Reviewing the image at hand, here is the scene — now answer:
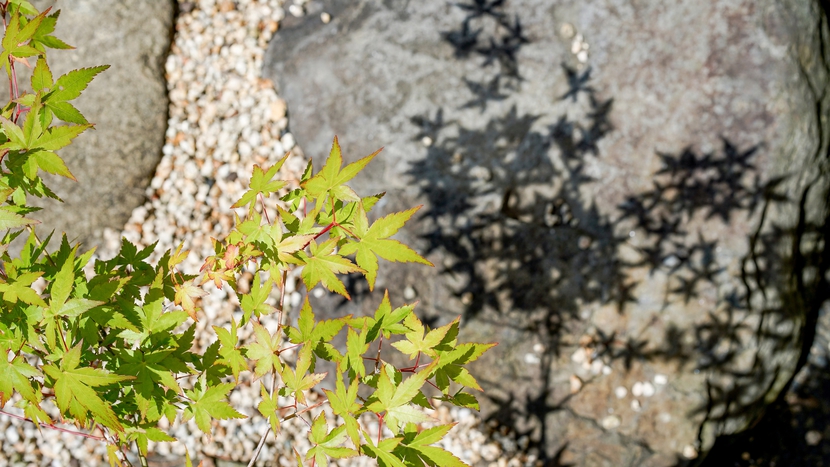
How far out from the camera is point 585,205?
2.90m

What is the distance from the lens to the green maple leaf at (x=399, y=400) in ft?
4.03

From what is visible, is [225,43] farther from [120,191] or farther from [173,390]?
[173,390]

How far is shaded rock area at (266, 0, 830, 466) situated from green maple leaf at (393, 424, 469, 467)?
1.69m

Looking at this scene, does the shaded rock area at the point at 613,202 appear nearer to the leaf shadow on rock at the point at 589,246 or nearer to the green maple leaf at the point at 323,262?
the leaf shadow on rock at the point at 589,246

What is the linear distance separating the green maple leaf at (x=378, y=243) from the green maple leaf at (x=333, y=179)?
0.07m

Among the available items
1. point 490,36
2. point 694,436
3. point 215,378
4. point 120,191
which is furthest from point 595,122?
point 120,191

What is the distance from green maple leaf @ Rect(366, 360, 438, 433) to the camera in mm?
1228

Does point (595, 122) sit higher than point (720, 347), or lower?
higher

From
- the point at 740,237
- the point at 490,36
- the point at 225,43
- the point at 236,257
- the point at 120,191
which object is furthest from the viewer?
the point at 225,43

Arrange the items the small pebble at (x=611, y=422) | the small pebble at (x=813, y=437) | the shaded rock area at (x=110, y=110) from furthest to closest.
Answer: the small pebble at (x=813, y=437) < the shaded rock area at (x=110, y=110) < the small pebble at (x=611, y=422)

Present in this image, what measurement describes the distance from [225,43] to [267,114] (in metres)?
0.57

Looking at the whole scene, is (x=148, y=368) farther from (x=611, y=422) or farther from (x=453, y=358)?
(x=611, y=422)

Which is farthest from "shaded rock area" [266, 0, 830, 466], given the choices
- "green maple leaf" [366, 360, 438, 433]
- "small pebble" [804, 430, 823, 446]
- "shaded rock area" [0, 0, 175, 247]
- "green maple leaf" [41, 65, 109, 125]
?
"green maple leaf" [41, 65, 109, 125]

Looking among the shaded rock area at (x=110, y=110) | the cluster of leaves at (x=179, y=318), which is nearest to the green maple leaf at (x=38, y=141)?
the cluster of leaves at (x=179, y=318)
